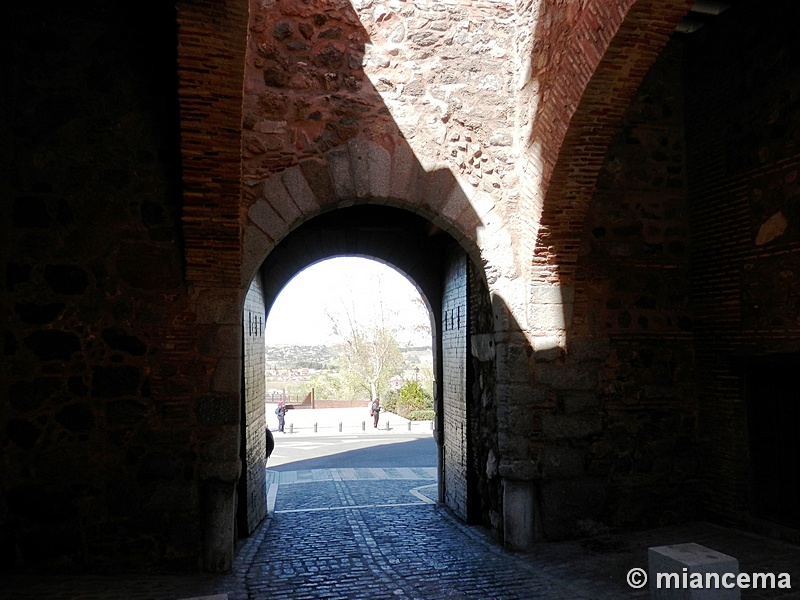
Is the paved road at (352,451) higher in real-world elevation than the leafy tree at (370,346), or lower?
lower

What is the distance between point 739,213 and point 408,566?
12.5 feet

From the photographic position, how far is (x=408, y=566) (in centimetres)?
473

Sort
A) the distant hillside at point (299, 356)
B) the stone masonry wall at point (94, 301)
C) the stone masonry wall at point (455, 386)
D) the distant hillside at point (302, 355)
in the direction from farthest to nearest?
1. the distant hillside at point (299, 356)
2. the distant hillside at point (302, 355)
3. the stone masonry wall at point (455, 386)
4. the stone masonry wall at point (94, 301)

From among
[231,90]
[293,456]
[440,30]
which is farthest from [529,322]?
[293,456]

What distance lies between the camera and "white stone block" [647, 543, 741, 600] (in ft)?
10.2

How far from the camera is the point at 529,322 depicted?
16.4 ft

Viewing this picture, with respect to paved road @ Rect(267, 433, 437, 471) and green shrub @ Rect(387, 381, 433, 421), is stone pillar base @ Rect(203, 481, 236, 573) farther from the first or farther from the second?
green shrub @ Rect(387, 381, 433, 421)

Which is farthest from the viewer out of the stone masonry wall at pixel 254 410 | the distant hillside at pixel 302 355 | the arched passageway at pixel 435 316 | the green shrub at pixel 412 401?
the distant hillside at pixel 302 355

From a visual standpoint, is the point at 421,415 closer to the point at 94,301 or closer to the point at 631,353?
the point at 631,353

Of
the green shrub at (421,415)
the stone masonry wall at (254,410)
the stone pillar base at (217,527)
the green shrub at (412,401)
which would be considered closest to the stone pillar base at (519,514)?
the stone pillar base at (217,527)

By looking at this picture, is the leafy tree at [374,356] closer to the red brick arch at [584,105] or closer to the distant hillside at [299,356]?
the red brick arch at [584,105]

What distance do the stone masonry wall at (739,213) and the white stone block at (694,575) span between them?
6.77 feet

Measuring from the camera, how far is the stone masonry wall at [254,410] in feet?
18.9

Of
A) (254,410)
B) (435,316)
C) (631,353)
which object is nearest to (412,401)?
(435,316)
